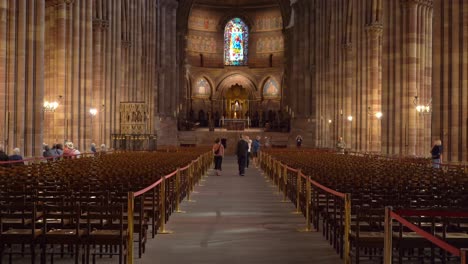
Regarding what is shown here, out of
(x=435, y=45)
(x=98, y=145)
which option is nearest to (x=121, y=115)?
(x=98, y=145)

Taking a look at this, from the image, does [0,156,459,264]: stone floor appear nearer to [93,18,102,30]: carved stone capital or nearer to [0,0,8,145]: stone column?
[0,0,8,145]: stone column

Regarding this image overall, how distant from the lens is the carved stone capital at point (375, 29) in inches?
1882

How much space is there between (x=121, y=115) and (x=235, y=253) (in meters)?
39.6

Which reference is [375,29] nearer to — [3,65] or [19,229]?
[3,65]

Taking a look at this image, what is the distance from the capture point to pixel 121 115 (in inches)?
1966

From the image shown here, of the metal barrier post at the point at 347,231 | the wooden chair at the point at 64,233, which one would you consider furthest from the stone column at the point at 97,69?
the metal barrier post at the point at 347,231

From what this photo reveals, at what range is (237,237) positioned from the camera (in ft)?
43.4

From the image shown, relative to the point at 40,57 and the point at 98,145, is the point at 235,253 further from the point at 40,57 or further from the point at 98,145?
the point at 98,145

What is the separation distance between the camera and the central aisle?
11.1 m

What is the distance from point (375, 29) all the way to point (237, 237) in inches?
1476

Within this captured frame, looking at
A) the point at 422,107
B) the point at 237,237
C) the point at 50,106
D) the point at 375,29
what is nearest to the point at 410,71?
the point at 422,107

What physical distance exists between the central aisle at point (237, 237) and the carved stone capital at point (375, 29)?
3015 centimetres

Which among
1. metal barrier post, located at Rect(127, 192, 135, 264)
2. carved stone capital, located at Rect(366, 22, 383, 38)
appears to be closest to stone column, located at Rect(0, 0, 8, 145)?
metal barrier post, located at Rect(127, 192, 135, 264)

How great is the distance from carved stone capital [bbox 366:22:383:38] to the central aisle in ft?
98.9
